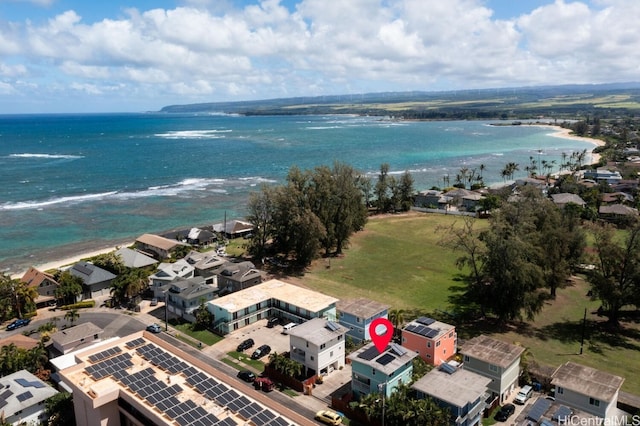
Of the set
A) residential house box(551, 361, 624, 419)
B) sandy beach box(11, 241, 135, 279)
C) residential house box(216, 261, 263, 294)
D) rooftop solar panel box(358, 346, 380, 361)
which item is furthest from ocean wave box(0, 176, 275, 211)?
residential house box(551, 361, 624, 419)

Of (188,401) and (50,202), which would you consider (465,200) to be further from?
(50,202)

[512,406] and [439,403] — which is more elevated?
[439,403]

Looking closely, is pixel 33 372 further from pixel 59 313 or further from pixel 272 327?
pixel 272 327

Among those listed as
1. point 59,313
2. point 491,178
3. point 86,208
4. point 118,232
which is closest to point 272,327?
point 59,313

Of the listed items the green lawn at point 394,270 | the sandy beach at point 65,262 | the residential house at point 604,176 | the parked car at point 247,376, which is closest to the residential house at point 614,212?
the residential house at point 604,176

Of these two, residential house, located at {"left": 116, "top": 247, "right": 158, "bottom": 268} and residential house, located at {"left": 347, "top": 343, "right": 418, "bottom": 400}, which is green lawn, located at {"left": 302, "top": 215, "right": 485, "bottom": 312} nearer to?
residential house, located at {"left": 347, "top": 343, "right": 418, "bottom": 400}

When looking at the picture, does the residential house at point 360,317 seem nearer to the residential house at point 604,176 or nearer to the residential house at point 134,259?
the residential house at point 134,259
